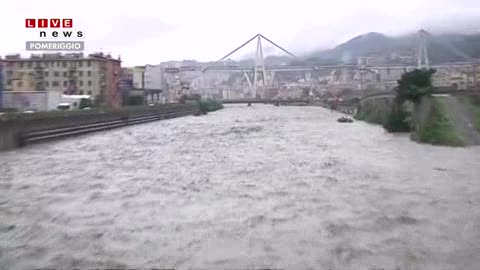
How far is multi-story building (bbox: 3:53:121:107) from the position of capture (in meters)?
52.3

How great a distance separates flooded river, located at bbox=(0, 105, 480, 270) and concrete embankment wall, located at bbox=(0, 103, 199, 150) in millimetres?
4279

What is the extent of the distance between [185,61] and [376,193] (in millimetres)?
127280

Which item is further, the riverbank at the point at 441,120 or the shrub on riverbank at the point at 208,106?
the shrub on riverbank at the point at 208,106

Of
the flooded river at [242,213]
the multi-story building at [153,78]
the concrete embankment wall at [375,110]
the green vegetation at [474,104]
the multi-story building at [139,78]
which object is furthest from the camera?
the multi-story building at [153,78]

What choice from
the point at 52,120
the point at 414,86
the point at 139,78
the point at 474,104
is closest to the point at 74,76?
the point at 139,78

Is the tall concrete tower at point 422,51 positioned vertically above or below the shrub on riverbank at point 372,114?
above

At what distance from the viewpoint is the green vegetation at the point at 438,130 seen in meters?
21.9

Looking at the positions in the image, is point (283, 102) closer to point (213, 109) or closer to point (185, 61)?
point (213, 109)

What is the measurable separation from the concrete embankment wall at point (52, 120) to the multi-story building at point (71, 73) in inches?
384

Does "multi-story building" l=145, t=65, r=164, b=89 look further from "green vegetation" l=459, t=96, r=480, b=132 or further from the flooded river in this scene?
the flooded river

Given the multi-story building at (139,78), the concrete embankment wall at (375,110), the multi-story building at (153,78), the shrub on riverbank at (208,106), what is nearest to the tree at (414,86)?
the concrete embankment wall at (375,110)

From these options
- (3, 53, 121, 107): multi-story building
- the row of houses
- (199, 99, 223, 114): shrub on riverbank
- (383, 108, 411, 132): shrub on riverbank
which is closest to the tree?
(383, 108, 411, 132): shrub on riverbank

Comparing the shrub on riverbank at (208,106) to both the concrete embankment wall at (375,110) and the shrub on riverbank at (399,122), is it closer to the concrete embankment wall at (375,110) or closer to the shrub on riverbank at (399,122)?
the concrete embankment wall at (375,110)

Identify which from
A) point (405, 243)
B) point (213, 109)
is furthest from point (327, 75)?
point (405, 243)
